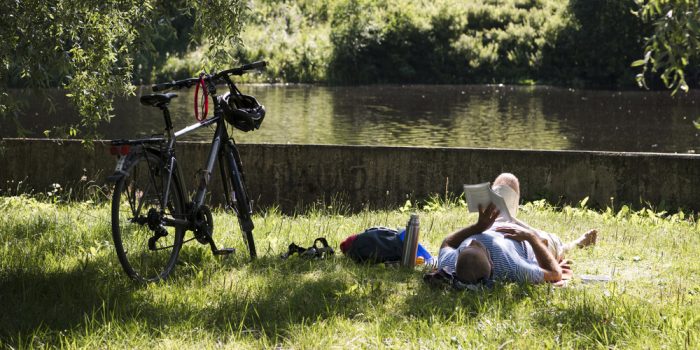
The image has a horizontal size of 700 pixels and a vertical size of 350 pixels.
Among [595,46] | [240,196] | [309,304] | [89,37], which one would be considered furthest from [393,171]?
[595,46]

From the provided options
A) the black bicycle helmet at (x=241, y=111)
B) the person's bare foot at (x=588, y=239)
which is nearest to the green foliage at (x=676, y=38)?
the black bicycle helmet at (x=241, y=111)

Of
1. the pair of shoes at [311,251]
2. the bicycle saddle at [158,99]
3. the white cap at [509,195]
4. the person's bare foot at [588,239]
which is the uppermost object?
the bicycle saddle at [158,99]

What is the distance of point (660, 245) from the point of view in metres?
8.57

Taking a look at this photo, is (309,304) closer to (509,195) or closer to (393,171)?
(509,195)

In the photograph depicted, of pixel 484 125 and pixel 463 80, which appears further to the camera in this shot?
pixel 463 80

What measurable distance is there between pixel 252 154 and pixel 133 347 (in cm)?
898

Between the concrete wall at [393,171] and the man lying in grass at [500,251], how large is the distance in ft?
21.2

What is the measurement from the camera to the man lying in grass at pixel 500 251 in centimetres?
639

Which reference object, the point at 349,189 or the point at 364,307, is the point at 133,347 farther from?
the point at 349,189

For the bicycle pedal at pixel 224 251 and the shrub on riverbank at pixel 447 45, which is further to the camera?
the shrub on riverbank at pixel 447 45

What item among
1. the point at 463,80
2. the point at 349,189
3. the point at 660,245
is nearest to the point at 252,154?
the point at 349,189

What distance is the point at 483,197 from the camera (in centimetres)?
650

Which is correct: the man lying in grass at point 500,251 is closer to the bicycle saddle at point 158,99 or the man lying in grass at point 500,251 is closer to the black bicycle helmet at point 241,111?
the black bicycle helmet at point 241,111

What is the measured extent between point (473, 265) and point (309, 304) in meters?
1.12
